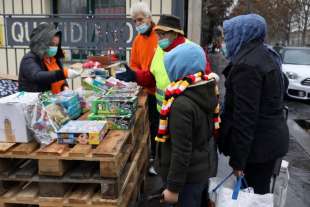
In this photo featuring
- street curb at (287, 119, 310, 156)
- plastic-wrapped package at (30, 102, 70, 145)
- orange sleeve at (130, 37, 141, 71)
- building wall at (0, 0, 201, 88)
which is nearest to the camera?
plastic-wrapped package at (30, 102, 70, 145)

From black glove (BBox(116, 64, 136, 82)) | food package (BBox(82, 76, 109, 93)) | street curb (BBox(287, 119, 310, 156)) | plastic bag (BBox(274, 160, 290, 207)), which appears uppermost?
black glove (BBox(116, 64, 136, 82))

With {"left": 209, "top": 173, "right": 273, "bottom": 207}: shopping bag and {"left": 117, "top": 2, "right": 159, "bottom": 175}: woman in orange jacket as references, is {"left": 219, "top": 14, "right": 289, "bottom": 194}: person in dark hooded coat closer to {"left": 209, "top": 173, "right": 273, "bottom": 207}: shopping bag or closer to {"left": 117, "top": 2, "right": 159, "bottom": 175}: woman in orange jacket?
{"left": 209, "top": 173, "right": 273, "bottom": 207}: shopping bag

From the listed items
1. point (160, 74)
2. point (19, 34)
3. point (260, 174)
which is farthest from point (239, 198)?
point (19, 34)

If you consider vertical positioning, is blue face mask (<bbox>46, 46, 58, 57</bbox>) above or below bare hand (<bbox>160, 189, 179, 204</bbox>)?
above

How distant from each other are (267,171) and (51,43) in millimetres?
2349

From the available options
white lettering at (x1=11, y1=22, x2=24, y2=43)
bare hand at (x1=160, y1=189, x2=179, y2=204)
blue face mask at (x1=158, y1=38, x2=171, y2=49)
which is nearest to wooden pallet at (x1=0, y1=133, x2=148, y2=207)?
bare hand at (x1=160, y1=189, x2=179, y2=204)

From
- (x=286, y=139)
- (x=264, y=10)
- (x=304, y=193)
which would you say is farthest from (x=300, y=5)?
(x=286, y=139)

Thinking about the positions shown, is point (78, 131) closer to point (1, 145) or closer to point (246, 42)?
point (1, 145)

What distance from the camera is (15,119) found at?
2512mm

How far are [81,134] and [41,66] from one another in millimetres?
1426

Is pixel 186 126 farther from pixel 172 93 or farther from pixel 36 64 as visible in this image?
pixel 36 64

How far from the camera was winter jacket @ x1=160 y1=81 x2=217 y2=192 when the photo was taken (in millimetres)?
2297

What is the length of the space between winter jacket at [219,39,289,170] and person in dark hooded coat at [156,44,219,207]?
0.60 ft

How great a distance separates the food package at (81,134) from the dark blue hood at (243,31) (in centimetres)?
115
